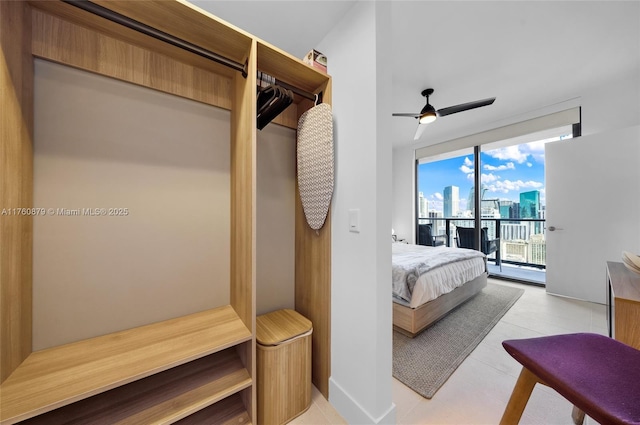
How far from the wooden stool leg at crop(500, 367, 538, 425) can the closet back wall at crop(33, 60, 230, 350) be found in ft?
5.23

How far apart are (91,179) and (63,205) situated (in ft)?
0.55

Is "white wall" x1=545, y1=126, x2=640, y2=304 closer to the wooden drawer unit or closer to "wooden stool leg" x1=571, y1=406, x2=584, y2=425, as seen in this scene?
"wooden stool leg" x1=571, y1=406, x2=584, y2=425

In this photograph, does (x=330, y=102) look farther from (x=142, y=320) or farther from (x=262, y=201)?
(x=142, y=320)

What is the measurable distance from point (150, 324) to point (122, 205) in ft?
2.25

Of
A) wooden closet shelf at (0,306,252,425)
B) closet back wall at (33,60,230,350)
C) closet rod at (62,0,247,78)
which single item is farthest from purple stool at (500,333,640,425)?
closet rod at (62,0,247,78)

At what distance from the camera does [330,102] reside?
1.45 m

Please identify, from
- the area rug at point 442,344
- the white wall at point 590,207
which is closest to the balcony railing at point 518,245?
the white wall at point 590,207

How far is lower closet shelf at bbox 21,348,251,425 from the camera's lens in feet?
3.14

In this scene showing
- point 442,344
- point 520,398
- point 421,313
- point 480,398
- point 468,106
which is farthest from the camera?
point 468,106

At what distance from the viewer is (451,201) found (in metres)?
5.23

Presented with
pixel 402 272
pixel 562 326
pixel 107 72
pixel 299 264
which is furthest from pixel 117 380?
pixel 562 326

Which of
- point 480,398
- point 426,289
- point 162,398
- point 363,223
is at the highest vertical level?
point 363,223

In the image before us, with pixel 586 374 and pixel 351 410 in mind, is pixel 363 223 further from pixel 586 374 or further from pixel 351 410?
pixel 351 410

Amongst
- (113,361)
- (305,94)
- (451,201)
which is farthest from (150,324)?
(451,201)
